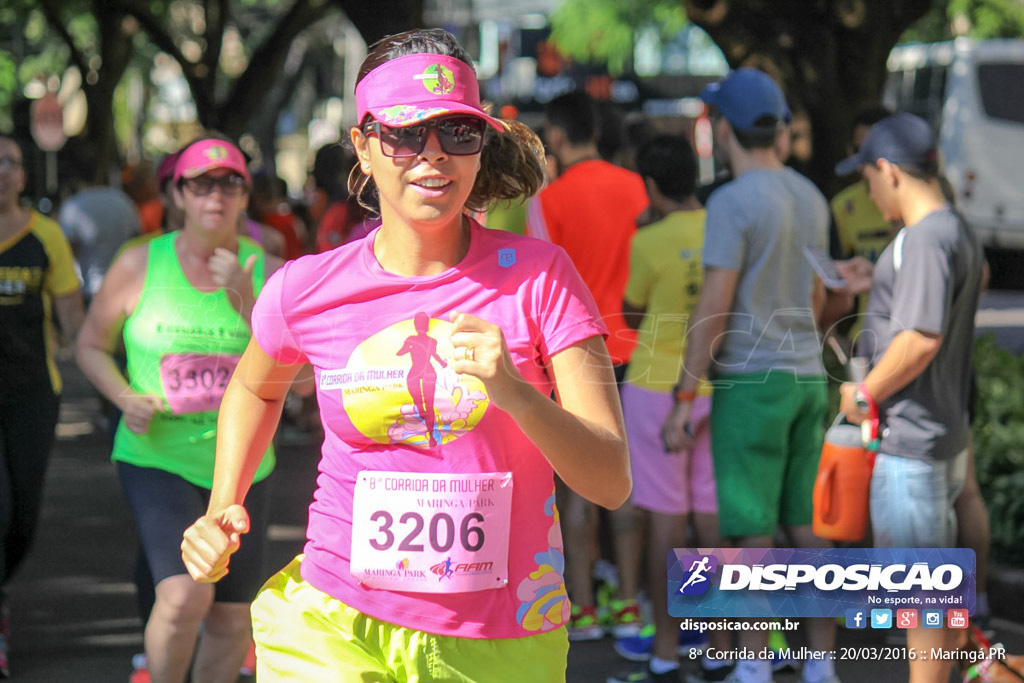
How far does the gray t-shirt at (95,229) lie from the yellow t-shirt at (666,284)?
5.68 m

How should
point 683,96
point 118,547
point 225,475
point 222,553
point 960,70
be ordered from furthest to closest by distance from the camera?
point 683,96 → point 960,70 → point 118,547 → point 225,475 → point 222,553

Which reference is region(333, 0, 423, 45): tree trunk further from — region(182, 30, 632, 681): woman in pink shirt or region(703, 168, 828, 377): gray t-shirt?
region(182, 30, 632, 681): woman in pink shirt

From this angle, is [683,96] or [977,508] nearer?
[977,508]

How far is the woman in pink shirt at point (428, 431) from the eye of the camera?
2.72m

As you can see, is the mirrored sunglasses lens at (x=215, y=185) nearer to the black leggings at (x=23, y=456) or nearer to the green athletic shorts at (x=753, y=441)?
the black leggings at (x=23, y=456)

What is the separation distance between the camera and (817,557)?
519 centimetres

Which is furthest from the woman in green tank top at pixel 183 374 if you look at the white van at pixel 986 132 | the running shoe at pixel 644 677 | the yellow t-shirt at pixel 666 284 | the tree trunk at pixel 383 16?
the white van at pixel 986 132

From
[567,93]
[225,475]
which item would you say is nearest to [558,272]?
[225,475]

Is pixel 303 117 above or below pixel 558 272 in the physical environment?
above

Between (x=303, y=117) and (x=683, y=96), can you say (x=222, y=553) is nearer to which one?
(x=683, y=96)

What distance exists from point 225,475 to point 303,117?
183 ft

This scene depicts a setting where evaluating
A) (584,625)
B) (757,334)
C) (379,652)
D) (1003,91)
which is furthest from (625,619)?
(1003,91)

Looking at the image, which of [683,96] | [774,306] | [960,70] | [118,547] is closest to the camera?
[774,306]

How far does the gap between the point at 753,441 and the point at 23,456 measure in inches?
111
